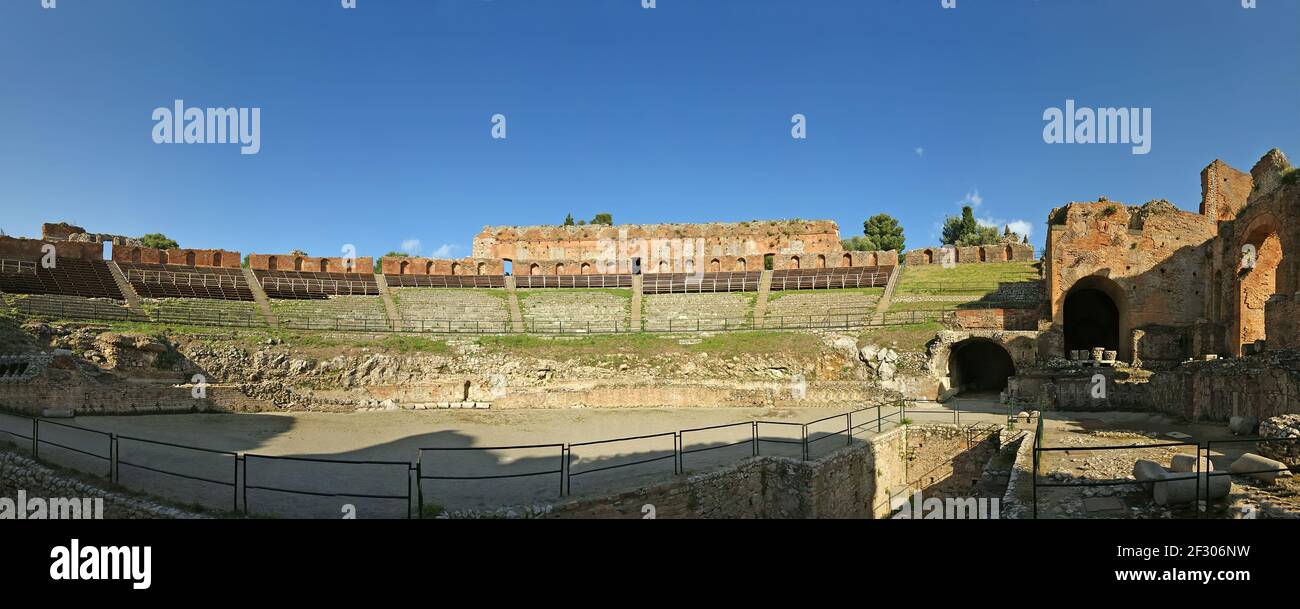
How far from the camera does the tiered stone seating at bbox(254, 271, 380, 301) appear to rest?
38375 millimetres

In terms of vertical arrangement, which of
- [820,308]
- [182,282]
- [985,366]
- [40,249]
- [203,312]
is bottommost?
[985,366]

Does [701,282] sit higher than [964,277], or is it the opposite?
[964,277]

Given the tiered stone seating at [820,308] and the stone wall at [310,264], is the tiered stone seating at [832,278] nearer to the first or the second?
the tiered stone seating at [820,308]

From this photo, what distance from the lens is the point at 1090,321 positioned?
31562 mm

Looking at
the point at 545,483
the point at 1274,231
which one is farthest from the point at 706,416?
the point at 1274,231

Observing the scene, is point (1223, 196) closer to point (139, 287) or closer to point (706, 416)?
point (706, 416)

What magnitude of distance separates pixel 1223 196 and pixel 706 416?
25.9 meters

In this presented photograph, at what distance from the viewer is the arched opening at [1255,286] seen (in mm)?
22281

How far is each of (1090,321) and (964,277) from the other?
824 centimetres

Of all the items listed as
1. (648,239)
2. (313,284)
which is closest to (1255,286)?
(648,239)

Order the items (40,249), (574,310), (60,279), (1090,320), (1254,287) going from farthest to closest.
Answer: (574,310), (40,249), (60,279), (1090,320), (1254,287)

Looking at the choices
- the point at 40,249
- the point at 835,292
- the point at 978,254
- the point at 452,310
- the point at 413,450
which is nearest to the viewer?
the point at 413,450

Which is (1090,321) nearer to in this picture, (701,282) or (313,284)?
(701,282)

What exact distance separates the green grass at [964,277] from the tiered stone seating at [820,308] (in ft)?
10.2
